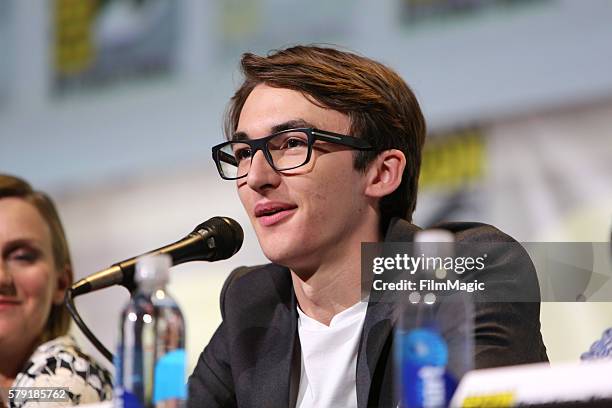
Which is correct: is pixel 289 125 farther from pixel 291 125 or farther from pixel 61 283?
pixel 61 283

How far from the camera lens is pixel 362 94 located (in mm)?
2107

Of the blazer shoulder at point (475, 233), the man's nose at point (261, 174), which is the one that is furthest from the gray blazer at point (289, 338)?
the man's nose at point (261, 174)

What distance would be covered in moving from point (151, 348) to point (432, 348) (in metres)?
0.40

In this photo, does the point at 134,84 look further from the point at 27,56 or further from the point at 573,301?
the point at 573,301

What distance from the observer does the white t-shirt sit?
196 centimetres

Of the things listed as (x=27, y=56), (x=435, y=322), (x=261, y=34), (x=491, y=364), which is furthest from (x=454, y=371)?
(x=27, y=56)

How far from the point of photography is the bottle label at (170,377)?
55.1 inches

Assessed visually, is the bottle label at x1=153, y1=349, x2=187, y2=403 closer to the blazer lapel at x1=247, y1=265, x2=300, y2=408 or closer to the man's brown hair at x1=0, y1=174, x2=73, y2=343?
the blazer lapel at x1=247, y1=265, x2=300, y2=408

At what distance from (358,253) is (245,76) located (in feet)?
1.45

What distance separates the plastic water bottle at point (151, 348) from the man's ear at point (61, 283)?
1.24 metres

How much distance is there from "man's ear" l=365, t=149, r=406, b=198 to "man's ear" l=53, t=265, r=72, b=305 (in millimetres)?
985

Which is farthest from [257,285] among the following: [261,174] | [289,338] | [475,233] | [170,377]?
[170,377]

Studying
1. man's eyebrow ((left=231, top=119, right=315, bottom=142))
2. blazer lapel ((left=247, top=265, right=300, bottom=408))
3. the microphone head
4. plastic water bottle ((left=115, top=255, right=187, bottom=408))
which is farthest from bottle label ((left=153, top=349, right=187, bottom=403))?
man's eyebrow ((left=231, top=119, right=315, bottom=142))

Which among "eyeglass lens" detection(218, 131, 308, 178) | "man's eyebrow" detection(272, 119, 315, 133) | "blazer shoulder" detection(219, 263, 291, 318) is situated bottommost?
"blazer shoulder" detection(219, 263, 291, 318)
